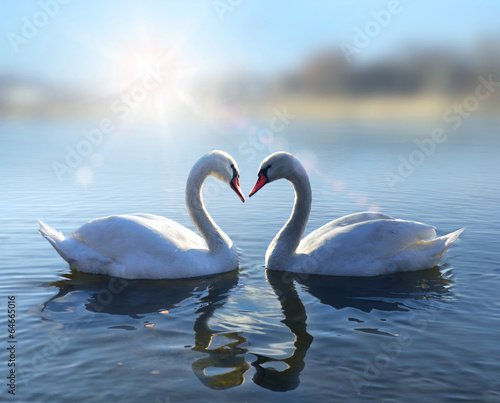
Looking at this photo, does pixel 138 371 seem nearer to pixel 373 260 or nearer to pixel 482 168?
pixel 373 260

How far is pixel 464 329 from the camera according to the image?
6902 mm

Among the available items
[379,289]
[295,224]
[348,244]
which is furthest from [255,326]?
[295,224]

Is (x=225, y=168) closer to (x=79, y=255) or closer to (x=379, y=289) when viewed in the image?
(x=79, y=255)

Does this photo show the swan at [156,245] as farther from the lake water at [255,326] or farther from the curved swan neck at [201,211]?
the lake water at [255,326]

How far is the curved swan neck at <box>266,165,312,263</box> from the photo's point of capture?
31.7 feet

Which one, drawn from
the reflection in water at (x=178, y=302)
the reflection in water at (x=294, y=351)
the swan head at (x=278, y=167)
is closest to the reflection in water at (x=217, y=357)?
the reflection in water at (x=178, y=302)

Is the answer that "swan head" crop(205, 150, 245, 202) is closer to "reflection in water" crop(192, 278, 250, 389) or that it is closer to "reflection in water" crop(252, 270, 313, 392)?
"reflection in water" crop(252, 270, 313, 392)

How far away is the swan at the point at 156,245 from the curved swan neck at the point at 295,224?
74 centimetres

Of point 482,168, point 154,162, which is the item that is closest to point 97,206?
point 154,162

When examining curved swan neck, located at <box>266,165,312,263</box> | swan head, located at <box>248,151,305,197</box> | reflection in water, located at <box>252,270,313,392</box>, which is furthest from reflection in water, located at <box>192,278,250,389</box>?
swan head, located at <box>248,151,305,197</box>

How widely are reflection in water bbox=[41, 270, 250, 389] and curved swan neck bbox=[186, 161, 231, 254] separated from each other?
0.56 metres

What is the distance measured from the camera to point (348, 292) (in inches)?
335

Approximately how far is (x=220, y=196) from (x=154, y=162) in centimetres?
1189

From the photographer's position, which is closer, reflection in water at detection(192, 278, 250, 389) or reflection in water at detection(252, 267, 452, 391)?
reflection in water at detection(192, 278, 250, 389)
